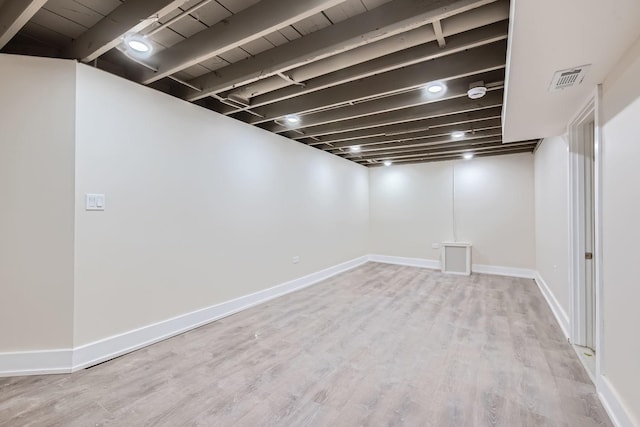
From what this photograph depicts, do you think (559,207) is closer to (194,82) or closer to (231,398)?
(231,398)

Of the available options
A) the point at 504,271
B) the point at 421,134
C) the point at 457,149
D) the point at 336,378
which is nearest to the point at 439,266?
the point at 504,271

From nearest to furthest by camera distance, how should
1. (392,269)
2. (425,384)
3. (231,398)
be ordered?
(231,398) → (425,384) → (392,269)

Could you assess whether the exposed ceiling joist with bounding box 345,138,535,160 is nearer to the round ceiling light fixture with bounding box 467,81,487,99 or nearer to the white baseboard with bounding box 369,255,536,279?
the white baseboard with bounding box 369,255,536,279

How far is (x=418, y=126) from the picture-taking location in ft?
12.7

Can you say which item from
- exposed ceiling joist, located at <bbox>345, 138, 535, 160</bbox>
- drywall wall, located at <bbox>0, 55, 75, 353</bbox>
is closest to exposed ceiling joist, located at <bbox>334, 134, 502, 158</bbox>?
exposed ceiling joist, located at <bbox>345, 138, 535, 160</bbox>

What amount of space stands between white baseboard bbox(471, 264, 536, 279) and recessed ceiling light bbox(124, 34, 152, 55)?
631cm

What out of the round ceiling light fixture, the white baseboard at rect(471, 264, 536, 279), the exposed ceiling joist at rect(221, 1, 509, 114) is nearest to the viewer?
the exposed ceiling joist at rect(221, 1, 509, 114)

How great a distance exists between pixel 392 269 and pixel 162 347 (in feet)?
15.3

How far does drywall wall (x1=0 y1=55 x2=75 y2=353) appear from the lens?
219 centimetres

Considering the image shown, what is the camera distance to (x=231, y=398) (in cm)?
195

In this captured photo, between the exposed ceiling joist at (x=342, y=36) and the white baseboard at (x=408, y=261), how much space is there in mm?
5340

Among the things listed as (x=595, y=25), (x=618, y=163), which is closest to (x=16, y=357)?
(x=595, y=25)

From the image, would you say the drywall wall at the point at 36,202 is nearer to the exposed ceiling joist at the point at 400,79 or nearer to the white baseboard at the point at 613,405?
the exposed ceiling joist at the point at 400,79

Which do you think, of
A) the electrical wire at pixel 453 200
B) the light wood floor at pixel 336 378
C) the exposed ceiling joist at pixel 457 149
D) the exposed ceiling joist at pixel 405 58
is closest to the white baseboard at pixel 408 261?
the electrical wire at pixel 453 200
